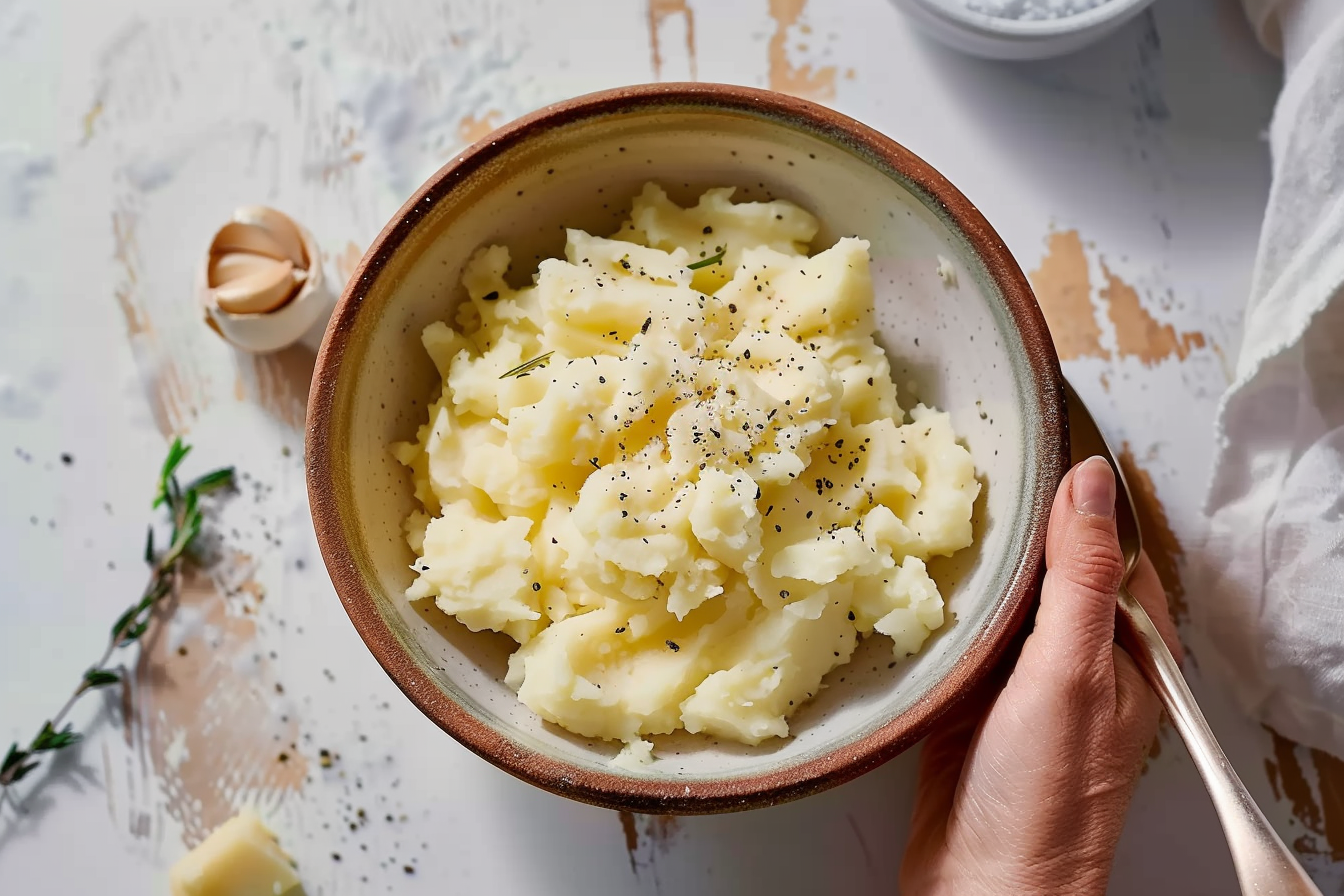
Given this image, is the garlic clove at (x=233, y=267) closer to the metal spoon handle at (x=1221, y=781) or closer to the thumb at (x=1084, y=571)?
the thumb at (x=1084, y=571)

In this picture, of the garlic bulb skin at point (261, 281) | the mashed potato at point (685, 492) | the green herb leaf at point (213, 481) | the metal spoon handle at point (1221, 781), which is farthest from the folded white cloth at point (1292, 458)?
the green herb leaf at point (213, 481)

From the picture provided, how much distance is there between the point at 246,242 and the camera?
2.20m

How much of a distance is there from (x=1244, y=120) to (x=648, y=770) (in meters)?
1.93

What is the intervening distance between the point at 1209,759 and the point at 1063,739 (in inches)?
8.9

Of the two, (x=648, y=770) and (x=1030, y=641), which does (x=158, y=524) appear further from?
(x=1030, y=641)

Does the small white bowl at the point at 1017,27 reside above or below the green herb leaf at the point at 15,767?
above

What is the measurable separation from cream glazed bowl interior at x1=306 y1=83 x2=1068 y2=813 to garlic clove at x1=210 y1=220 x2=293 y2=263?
1.59 ft

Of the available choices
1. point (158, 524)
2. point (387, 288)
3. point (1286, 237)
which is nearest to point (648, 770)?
point (387, 288)

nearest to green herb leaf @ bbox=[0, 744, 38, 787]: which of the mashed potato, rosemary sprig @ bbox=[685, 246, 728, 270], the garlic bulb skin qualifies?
the garlic bulb skin

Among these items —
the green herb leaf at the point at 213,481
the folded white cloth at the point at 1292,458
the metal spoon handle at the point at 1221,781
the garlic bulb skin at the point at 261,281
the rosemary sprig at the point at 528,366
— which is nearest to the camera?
the metal spoon handle at the point at 1221,781

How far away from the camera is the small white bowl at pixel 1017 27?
220 cm

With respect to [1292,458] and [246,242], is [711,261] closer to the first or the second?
[246,242]

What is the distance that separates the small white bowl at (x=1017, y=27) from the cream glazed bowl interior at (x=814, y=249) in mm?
623

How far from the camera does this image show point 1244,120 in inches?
92.6
